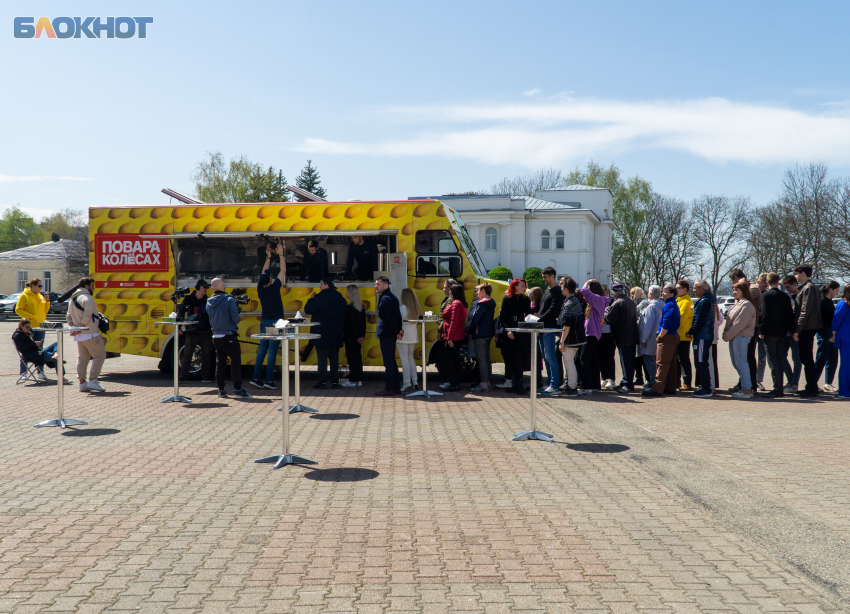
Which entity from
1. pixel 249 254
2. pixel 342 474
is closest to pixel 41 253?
pixel 249 254

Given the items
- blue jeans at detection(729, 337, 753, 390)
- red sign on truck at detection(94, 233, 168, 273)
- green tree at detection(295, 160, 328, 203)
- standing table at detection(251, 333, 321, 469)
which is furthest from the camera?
green tree at detection(295, 160, 328, 203)

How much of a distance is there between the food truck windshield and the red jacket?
1.70 m

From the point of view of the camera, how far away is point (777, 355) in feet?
36.7

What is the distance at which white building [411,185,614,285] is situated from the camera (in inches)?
2586

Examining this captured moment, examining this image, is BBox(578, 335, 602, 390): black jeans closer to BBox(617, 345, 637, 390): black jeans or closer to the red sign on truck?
BBox(617, 345, 637, 390): black jeans

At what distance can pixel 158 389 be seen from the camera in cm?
1192

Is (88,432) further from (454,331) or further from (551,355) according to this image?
(551,355)

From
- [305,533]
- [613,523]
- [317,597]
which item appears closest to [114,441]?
[305,533]

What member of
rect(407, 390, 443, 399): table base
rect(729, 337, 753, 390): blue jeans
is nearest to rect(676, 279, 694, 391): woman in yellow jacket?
rect(729, 337, 753, 390): blue jeans

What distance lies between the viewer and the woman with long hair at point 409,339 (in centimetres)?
1111

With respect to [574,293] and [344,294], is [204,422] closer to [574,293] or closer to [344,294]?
[344,294]

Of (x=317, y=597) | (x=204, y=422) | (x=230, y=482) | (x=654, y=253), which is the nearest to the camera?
(x=317, y=597)

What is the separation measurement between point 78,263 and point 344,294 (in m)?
56.2

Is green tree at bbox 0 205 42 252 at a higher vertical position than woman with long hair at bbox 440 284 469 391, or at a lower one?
higher
